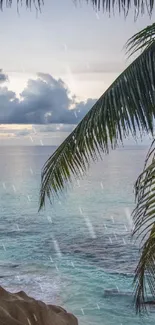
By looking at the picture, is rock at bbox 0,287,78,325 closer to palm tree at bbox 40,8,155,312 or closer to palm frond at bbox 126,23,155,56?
palm tree at bbox 40,8,155,312

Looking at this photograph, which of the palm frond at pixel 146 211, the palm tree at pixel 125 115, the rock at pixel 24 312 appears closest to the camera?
the palm frond at pixel 146 211

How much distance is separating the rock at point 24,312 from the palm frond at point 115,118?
1.71m

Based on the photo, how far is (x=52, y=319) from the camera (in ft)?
16.9

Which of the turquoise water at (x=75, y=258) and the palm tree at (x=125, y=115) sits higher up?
the palm tree at (x=125, y=115)

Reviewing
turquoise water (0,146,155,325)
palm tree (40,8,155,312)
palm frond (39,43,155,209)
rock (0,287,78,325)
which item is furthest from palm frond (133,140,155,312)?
rock (0,287,78,325)

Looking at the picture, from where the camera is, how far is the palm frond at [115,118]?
135 inches

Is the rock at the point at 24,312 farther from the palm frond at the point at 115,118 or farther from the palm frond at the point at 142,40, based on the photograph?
the palm frond at the point at 142,40

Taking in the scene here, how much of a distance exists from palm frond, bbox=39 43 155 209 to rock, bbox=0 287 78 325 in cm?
171

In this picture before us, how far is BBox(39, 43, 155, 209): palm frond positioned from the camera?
3439 mm

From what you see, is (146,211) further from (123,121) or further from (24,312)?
(24,312)

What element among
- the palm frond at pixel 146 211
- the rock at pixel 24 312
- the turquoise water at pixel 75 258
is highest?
the palm frond at pixel 146 211

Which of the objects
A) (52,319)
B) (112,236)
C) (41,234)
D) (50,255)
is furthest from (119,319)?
(41,234)

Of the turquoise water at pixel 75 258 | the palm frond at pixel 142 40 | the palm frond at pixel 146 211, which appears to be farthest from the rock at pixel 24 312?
the palm frond at pixel 142 40

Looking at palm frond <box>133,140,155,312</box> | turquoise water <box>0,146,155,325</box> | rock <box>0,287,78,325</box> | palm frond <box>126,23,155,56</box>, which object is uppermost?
palm frond <box>126,23,155,56</box>
